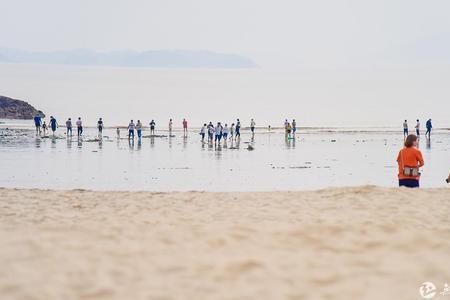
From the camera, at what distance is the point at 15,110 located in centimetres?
8075

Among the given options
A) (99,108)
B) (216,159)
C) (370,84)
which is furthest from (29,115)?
(370,84)

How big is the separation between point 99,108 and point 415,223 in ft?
325

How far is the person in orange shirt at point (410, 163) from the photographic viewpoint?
41.8ft

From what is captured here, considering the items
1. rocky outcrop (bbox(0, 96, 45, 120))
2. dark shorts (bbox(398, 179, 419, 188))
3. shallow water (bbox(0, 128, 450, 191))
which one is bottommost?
shallow water (bbox(0, 128, 450, 191))

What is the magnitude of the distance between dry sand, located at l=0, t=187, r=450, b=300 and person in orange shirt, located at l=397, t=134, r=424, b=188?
2066 mm

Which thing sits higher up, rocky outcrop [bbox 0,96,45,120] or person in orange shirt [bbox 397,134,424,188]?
rocky outcrop [bbox 0,96,45,120]

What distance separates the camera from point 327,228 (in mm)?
8094

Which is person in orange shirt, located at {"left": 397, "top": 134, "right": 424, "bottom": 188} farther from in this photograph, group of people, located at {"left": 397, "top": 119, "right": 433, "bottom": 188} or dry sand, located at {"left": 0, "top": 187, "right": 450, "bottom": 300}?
dry sand, located at {"left": 0, "top": 187, "right": 450, "bottom": 300}

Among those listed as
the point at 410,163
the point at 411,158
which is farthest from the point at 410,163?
the point at 411,158

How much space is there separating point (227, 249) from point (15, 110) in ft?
262

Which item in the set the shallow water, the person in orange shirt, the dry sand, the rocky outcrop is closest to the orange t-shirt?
the person in orange shirt

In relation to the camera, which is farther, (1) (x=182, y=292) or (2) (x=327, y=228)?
(2) (x=327, y=228)

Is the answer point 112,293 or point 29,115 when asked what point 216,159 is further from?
point 29,115

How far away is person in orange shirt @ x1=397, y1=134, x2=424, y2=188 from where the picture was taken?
12742 mm
